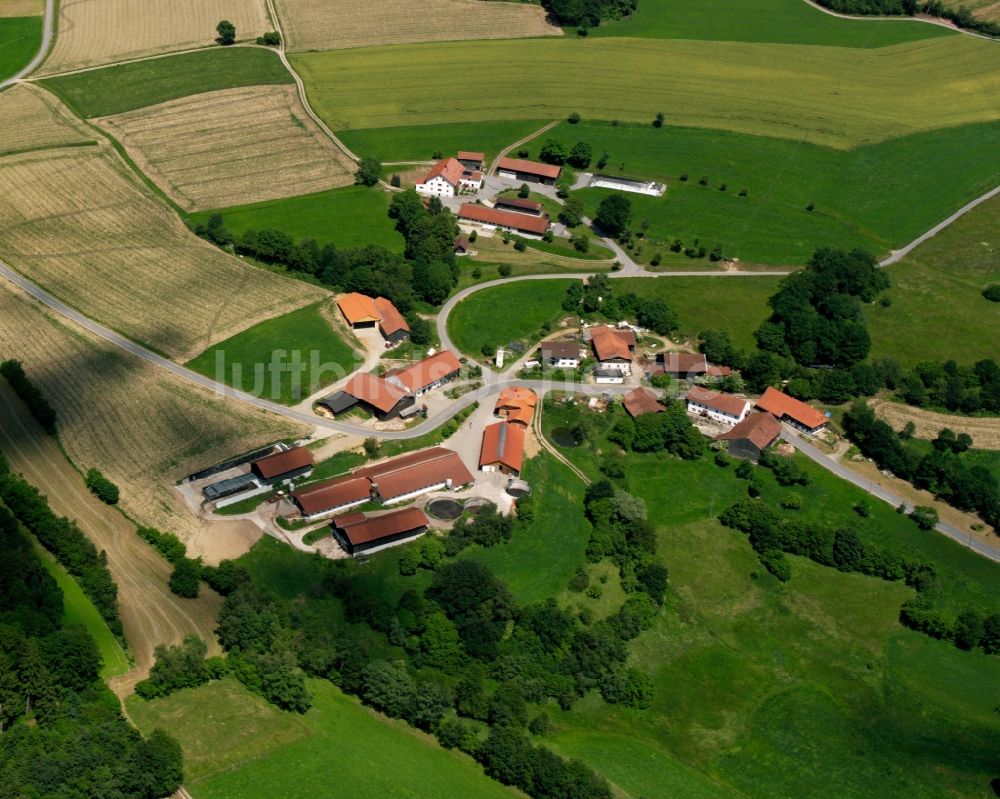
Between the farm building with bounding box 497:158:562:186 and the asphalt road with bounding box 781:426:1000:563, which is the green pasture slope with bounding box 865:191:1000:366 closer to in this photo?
the asphalt road with bounding box 781:426:1000:563

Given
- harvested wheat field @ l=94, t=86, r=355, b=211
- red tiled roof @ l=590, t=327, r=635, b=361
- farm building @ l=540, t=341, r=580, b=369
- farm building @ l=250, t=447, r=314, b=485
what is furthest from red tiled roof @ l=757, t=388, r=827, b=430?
harvested wheat field @ l=94, t=86, r=355, b=211

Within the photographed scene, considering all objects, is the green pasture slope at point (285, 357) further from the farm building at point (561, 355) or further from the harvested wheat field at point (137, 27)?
the harvested wheat field at point (137, 27)

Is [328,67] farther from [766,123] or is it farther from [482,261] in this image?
[766,123]

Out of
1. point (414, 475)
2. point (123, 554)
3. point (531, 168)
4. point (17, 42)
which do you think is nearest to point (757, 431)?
point (414, 475)

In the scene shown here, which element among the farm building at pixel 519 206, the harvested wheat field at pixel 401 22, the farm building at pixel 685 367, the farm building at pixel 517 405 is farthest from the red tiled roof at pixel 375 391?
the harvested wheat field at pixel 401 22

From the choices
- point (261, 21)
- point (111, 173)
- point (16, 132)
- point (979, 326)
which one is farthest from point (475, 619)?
point (261, 21)
